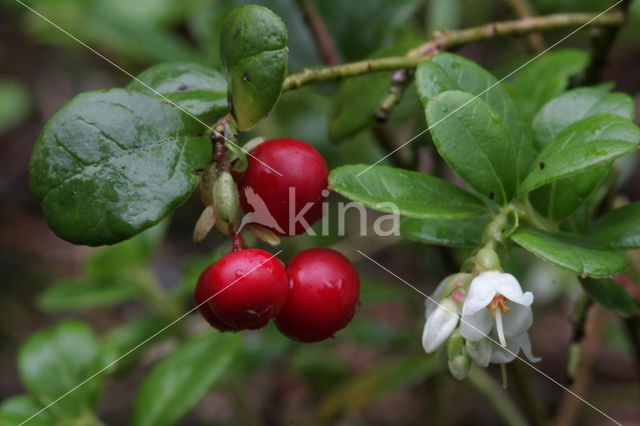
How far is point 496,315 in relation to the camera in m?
1.08

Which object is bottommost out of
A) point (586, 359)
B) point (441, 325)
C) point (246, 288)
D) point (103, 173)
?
point (586, 359)

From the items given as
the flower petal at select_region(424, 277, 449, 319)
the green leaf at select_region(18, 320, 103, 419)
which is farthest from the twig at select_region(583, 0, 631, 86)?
the green leaf at select_region(18, 320, 103, 419)

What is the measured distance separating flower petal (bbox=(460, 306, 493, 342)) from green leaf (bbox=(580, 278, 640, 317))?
0.77 feet

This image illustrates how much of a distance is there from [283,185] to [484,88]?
0.39 m

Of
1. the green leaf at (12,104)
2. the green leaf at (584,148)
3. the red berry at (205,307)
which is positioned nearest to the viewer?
the green leaf at (584,148)

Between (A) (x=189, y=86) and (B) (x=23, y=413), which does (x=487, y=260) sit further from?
(B) (x=23, y=413)

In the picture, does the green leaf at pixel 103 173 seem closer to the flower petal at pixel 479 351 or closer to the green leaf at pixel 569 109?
the flower petal at pixel 479 351

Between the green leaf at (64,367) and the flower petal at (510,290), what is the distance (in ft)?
3.17

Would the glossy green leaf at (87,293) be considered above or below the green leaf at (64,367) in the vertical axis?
below

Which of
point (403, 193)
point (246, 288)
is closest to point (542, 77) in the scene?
point (403, 193)

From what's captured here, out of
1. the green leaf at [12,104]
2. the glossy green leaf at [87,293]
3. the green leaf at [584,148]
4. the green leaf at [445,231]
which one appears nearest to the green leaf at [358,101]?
the green leaf at [445,231]

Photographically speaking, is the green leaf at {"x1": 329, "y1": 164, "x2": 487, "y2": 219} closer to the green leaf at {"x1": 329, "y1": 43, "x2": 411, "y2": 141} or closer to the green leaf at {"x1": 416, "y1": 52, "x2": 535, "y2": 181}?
the green leaf at {"x1": 416, "y1": 52, "x2": 535, "y2": 181}

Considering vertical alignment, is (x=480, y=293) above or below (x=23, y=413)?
above

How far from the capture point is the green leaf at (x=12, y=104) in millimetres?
3883
